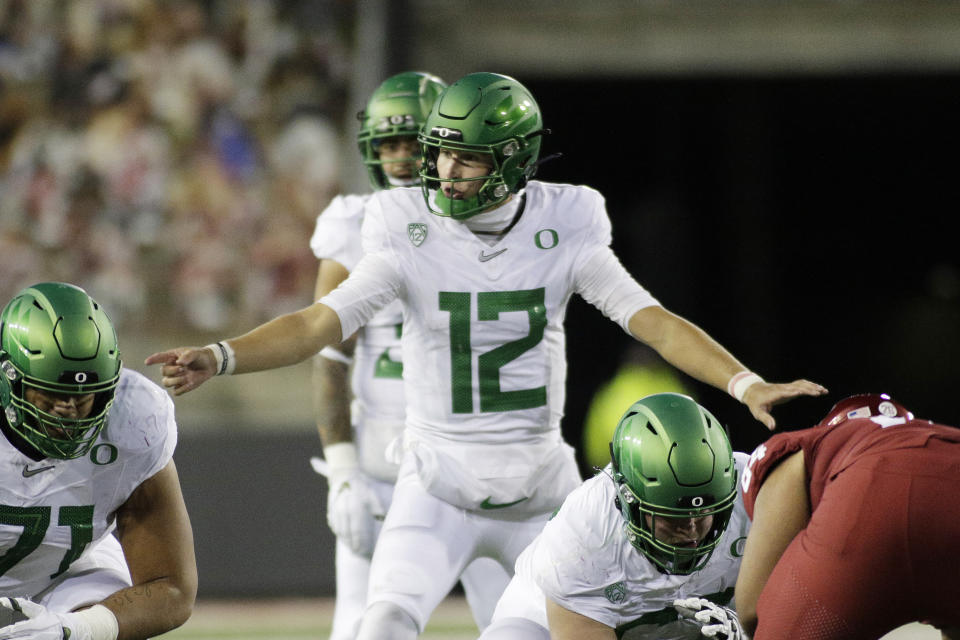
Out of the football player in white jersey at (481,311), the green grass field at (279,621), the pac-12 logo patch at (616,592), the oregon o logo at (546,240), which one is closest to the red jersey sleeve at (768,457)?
the pac-12 logo patch at (616,592)

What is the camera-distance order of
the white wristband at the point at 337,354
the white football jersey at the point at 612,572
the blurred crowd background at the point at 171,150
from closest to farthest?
the white football jersey at the point at 612,572
the white wristband at the point at 337,354
the blurred crowd background at the point at 171,150

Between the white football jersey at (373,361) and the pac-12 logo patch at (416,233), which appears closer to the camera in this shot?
the pac-12 logo patch at (416,233)

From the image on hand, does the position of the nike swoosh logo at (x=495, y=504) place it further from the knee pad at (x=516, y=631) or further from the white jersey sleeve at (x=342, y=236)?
the white jersey sleeve at (x=342, y=236)

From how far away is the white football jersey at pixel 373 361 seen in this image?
12.8 feet

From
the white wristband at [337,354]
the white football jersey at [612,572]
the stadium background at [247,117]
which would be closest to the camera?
the white football jersey at [612,572]

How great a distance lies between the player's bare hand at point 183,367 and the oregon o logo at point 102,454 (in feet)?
0.63

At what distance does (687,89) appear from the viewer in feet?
32.6

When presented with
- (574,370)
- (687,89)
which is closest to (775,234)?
(687,89)

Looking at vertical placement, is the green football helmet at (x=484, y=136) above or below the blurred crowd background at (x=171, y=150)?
above

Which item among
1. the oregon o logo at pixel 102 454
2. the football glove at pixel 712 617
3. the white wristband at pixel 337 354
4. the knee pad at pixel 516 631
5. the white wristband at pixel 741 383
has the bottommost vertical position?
the knee pad at pixel 516 631

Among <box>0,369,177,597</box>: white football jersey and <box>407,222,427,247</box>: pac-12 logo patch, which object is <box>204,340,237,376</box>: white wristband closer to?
<box>0,369,177,597</box>: white football jersey

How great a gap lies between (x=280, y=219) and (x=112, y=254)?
875 mm

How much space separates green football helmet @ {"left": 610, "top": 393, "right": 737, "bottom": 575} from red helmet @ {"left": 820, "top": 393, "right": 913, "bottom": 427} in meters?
0.25

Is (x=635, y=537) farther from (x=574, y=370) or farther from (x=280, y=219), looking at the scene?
(x=574, y=370)
